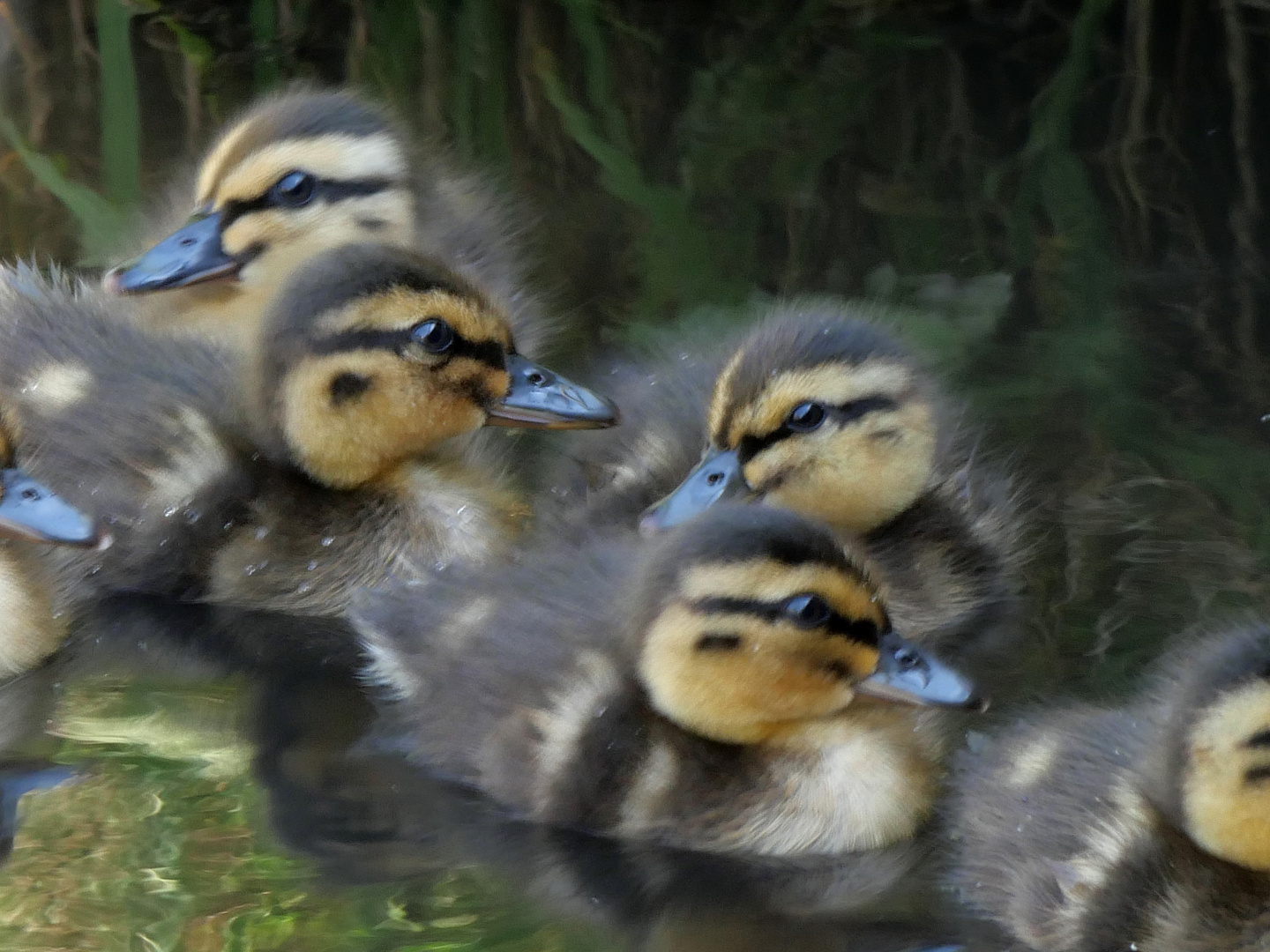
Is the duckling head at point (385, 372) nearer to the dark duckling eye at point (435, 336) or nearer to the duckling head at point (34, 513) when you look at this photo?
the dark duckling eye at point (435, 336)

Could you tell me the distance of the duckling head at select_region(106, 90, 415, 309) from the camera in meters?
3.48

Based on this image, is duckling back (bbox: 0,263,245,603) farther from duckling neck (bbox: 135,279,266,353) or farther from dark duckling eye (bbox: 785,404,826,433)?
dark duckling eye (bbox: 785,404,826,433)

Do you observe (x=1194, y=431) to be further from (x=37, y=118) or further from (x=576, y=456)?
(x=37, y=118)

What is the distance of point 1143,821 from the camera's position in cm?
222

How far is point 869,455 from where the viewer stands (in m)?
3.03

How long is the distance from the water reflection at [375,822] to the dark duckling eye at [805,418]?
670 millimetres

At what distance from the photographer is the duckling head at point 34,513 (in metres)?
2.76

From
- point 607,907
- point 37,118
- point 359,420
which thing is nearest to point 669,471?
point 359,420

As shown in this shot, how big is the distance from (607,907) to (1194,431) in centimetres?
150

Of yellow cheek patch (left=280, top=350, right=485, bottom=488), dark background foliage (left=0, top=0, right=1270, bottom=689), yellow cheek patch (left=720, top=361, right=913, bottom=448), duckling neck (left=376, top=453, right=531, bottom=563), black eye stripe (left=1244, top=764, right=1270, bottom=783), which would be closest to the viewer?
black eye stripe (left=1244, top=764, right=1270, bottom=783)

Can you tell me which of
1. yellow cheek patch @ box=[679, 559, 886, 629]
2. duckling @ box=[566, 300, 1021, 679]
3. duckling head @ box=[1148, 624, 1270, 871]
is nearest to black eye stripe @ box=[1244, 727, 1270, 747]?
duckling head @ box=[1148, 624, 1270, 871]

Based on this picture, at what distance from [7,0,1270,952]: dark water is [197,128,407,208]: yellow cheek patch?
51 centimetres

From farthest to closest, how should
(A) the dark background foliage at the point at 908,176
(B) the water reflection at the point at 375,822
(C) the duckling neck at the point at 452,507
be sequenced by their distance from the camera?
(A) the dark background foliage at the point at 908,176 → (C) the duckling neck at the point at 452,507 → (B) the water reflection at the point at 375,822

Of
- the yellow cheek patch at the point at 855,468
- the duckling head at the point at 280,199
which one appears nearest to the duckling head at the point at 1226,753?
the yellow cheek patch at the point at 855,468
